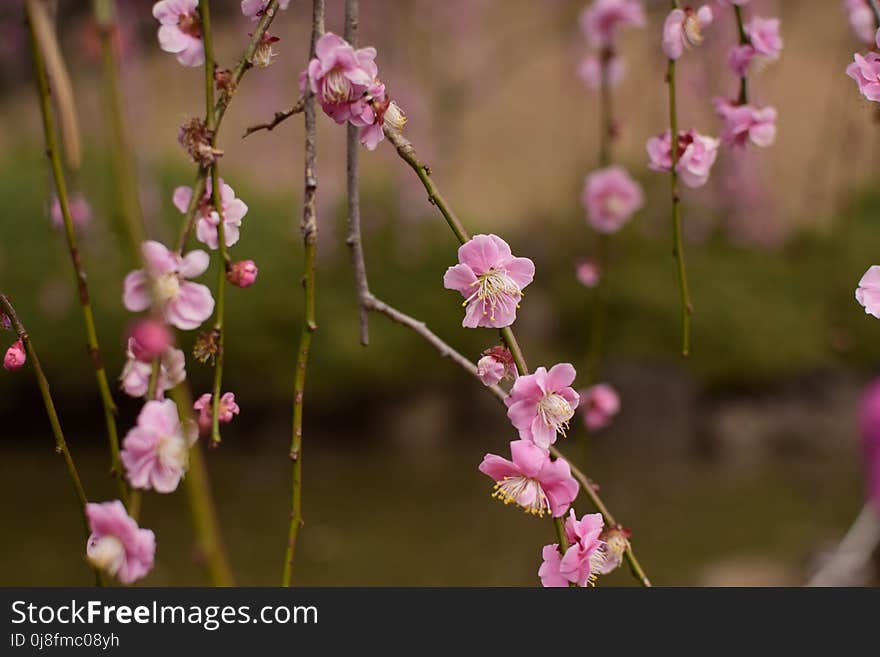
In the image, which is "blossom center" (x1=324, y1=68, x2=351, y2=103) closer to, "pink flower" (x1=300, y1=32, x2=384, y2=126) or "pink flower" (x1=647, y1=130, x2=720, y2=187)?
"pink flower" (x1=300, y1=32, x2=384, y2=126)

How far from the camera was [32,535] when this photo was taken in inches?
91.5

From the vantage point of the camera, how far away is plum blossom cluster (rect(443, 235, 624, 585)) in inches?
19.4

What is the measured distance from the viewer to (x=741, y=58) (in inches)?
26.5

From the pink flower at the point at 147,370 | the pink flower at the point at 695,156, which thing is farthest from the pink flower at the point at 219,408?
the pink flower at the point at 695,156

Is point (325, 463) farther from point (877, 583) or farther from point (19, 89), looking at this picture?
point (19, 89)

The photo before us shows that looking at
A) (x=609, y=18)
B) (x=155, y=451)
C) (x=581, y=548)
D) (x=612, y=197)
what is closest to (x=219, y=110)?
(x=155, y=451)

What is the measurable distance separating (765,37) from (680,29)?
0.08 m

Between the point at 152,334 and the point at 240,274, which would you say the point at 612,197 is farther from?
the point at 152,334

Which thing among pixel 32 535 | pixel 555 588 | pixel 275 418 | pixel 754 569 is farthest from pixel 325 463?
pixel 555 588

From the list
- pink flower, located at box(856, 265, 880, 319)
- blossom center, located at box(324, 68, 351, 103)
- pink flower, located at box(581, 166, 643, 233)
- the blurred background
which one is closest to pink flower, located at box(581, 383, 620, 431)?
pink flower, located at box(581, 166, 643, 233)

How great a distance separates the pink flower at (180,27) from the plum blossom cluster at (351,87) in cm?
7

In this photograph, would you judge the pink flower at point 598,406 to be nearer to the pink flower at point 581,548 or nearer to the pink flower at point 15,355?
the pink flower at point 581,548


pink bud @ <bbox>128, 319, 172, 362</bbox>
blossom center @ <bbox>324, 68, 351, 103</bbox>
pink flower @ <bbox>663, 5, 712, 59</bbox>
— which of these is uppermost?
pink flower @ <bbox>663, 5, 712, 59</bbox>

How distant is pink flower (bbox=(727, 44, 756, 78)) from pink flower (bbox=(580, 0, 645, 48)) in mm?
286
